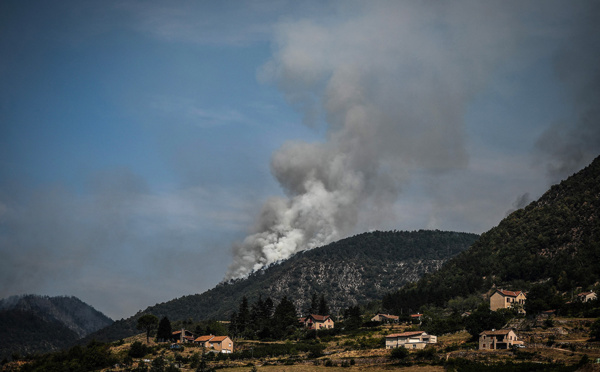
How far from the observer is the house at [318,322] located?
133 meters

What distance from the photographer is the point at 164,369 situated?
88562 mm

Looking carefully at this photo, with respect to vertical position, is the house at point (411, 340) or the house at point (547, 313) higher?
the house at point (547, 313)

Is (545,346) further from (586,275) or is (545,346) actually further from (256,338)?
(256,338)

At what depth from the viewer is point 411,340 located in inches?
3826

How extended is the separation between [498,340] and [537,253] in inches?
2876

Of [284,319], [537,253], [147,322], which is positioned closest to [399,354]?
[284,319]

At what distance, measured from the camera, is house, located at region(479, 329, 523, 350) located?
88125 mm

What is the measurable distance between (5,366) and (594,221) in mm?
135386

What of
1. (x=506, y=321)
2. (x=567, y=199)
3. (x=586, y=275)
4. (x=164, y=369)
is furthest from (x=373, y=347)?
(x=567, y=199)

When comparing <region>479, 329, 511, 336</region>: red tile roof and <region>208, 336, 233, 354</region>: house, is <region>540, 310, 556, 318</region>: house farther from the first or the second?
<region>208, 336, 233, 354</region>: house

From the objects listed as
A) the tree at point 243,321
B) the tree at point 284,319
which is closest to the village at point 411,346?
the tree at point 284,319

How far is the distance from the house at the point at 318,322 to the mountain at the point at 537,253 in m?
23.6

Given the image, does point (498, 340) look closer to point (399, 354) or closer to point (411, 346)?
point (411, 346)

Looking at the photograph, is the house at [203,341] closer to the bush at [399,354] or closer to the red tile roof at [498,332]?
the bush at [399,354]
